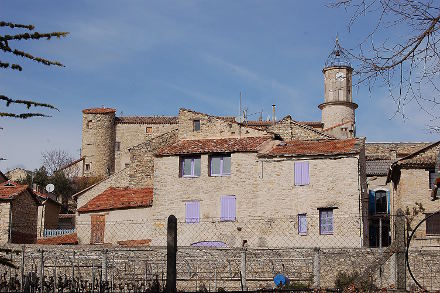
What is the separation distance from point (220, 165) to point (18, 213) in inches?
419

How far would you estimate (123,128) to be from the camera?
271 ft

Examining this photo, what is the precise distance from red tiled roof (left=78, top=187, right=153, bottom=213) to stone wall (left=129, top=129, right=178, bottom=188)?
3.03 metres

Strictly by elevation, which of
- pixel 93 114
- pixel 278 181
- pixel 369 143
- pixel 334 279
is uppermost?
pixel 93 114

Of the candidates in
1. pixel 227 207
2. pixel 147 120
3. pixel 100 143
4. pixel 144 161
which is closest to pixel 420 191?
pixel 227 207

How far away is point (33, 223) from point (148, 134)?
4266 cm

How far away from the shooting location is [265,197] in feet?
113

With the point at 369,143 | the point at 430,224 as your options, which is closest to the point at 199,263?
the point at 430,224

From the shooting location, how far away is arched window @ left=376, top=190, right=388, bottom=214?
160 ft

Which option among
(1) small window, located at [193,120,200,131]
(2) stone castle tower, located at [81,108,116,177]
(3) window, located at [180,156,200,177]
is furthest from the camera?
(2) stone castle tower, located at [81,108,116,177]

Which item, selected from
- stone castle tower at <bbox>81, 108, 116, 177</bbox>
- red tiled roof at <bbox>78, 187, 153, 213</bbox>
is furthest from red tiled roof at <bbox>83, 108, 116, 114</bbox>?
red tiled roof at <bbox>78, 187, 153, 213</bbox>

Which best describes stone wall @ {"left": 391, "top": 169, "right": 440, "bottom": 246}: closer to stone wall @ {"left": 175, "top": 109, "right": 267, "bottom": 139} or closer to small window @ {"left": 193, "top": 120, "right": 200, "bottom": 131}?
stone wall @ {"left": 175, "top": 109, "right": 267, "bottom": 139}

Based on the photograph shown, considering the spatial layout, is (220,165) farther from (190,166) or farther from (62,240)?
(62,240)

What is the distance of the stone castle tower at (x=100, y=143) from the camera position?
82.0 metres

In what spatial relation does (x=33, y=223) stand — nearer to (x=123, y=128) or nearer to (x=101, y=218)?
(x=101, y=218)
